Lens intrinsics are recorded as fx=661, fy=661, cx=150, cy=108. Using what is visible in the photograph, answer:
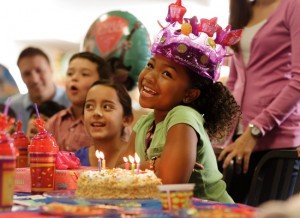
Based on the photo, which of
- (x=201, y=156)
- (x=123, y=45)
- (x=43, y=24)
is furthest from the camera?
(x=43, y=24)

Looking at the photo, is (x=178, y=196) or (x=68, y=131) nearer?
(x=178, y=196)

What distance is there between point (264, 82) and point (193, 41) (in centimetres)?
79

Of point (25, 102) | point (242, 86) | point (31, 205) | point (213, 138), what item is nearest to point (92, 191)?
point (31, 205)

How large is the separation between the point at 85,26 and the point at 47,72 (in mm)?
3580

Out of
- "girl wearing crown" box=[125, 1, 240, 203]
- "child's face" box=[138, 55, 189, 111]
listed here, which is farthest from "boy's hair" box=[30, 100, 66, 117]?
"child's face" box=[138, 55, 189, 111]

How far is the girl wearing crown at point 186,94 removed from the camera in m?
2.07

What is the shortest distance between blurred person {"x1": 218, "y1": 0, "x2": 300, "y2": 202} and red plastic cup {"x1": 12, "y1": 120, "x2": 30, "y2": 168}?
0.89 meters

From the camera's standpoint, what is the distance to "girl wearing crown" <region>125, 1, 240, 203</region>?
2.07m

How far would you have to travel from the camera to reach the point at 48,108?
4590mm

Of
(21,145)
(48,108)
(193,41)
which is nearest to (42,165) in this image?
(21,145)

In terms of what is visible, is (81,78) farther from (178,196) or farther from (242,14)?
(178,196)

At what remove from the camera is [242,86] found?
2986 mm

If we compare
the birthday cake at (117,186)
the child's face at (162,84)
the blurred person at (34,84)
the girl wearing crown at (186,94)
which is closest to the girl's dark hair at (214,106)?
the girl wearing crown at (186,94)

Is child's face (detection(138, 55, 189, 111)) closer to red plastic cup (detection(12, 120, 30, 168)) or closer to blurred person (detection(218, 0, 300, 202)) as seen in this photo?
red plastic cup (detection(12, 120, 30, 168))
